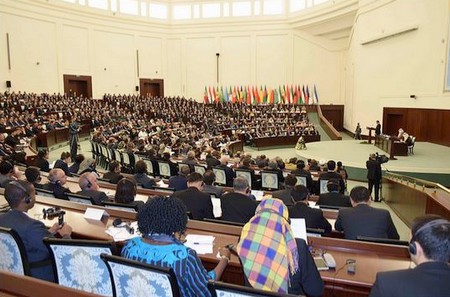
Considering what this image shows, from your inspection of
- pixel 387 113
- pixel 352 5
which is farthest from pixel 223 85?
pixel 387 113

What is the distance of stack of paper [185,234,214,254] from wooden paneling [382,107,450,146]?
46.7ft

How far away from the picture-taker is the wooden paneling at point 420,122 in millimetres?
14914

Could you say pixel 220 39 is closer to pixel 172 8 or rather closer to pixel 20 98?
pixel 172 8

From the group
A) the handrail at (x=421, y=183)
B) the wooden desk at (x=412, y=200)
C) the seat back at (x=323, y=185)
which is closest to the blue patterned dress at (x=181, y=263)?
the wooden desk at (x=412, y=200)

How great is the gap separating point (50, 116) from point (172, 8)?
16691 millimetres

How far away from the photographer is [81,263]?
2467 millimetres

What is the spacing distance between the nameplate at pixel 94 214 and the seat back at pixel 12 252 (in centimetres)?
95

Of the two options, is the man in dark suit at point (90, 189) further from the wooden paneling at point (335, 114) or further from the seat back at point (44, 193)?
the wooden paneling at point (335, 114)

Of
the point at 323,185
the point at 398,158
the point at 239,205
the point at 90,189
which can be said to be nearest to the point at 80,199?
the point at 90,189

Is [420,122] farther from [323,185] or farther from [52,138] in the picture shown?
[52,138]

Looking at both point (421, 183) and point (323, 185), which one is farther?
point (323, 185)

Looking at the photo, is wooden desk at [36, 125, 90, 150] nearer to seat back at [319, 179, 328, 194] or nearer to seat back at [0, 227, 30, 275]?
seat back at [319, 179, 328, 194]

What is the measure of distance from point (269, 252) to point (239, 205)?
1901mm

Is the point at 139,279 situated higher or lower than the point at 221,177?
higher
